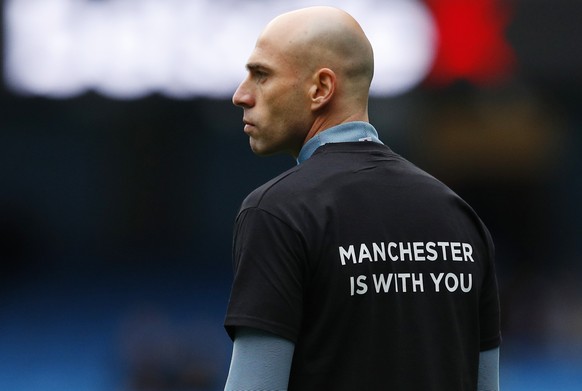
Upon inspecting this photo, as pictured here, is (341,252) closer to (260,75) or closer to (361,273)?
(361,273)

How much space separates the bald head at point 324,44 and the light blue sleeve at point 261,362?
454 mm

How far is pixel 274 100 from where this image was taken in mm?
1928

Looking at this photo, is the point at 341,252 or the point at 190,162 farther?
the point at 190,162

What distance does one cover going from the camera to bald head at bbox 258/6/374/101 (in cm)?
191

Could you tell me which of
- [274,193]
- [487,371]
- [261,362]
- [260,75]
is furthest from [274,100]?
[487,371]

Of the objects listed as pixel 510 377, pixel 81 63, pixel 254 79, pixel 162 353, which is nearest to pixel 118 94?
pixel 81 63

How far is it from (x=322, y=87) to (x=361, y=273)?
337 millimetres

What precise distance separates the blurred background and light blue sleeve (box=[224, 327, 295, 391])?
5.42 m

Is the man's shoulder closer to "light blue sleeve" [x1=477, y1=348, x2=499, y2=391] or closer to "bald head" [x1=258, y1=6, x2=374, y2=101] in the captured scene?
"bald head" [x1=258, y1=6, x2=374, y2=101]

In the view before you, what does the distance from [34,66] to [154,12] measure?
2.78 feet

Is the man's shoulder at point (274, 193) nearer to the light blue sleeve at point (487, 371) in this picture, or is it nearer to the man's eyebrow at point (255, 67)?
the man's eyebrow at point (255, 67)

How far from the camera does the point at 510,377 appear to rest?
7.19 metres

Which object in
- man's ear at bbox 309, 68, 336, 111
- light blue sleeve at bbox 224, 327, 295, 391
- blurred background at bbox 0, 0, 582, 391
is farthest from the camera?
blurred background at bbox 0, 0, 582, 391

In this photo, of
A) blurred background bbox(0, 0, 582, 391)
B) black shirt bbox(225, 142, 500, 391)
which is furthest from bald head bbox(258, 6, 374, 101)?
blurred background bbox(0, 0, 582, 391)
